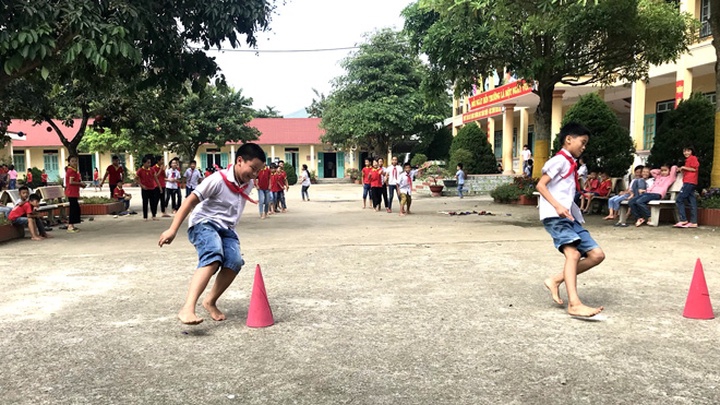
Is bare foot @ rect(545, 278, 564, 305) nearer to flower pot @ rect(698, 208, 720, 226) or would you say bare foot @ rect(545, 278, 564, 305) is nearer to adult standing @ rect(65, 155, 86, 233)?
flower pot @ rect(698, 208, 720, 226)

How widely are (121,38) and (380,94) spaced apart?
2436 centimetres

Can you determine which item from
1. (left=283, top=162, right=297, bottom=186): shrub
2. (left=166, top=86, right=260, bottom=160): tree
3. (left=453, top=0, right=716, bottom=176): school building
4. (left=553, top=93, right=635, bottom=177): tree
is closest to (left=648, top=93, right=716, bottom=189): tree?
(left=553, top=93, right=635, bottom=177): tree

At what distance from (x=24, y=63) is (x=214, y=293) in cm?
573

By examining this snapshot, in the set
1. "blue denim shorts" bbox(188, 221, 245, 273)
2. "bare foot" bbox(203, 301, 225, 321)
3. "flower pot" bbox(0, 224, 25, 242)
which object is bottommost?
"bare foot" bbox(203, 301, 225, 321)

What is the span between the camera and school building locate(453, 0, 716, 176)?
16562 millimetres

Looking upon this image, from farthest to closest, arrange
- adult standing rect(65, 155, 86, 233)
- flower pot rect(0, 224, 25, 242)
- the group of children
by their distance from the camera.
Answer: the group of children, adult standing rect(65, 155, 86, 233), flower pot rect(0, 224, 25, 242)

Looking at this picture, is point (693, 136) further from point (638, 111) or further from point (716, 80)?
point (638, 111)

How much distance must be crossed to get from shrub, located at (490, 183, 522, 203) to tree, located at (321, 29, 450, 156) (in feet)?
47.1

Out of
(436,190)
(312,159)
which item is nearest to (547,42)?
(436,190)

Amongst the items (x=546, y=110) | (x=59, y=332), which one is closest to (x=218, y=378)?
(x=59, y=332)

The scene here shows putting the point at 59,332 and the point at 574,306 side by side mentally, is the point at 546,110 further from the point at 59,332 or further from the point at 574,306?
the point at 59,332

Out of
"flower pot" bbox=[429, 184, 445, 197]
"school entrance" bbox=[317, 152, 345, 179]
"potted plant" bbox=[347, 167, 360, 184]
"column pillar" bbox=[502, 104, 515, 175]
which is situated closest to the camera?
"flower pot" bbox=[429, 184, 445, 197]

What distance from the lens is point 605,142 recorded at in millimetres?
14281

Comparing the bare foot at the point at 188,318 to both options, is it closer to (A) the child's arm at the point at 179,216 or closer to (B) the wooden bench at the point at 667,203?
(A) the child's arm at the point at 179,216
